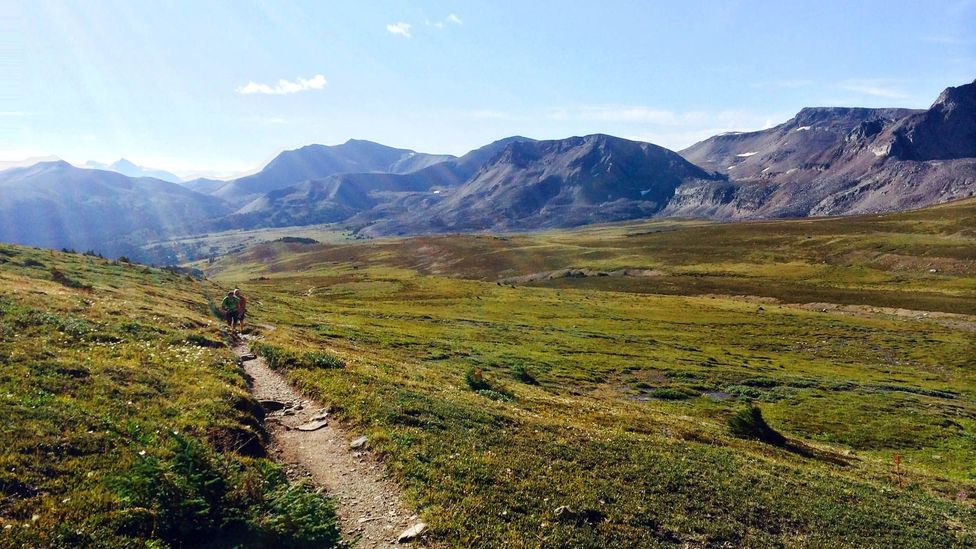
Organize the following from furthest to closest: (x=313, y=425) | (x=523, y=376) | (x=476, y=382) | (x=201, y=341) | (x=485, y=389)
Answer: (x=523, y=376)
(x=476, y=382)
(x=485, y=389)
(x=201, y=341)
(x=313, y=425)

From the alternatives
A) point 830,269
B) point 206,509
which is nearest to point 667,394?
point 206,509

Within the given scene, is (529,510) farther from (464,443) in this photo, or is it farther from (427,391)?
(427,391)

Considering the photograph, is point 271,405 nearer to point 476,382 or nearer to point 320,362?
point 320,362

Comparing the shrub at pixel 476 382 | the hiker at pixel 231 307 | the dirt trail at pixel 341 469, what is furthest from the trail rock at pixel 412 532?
the hiker at pixel 231 307

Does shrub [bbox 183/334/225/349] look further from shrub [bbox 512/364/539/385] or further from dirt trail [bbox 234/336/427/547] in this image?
shrub [bbox 512/364/539/385]

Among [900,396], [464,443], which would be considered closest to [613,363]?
[900,396]

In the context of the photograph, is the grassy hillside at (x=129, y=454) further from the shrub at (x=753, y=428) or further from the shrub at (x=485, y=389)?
the shrub at (x=753, y=428)

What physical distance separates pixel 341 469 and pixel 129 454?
18.3ft

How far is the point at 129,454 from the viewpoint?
1238 centimetres

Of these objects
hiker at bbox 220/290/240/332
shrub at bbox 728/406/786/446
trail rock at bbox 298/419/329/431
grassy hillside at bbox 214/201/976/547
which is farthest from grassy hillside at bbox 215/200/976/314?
trail rock at bbox 298/419/329/431

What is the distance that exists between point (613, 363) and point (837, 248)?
6461 inches

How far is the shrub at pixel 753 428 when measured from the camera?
1214 inches

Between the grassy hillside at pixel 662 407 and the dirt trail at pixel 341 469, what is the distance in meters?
0.73

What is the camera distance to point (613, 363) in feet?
186
